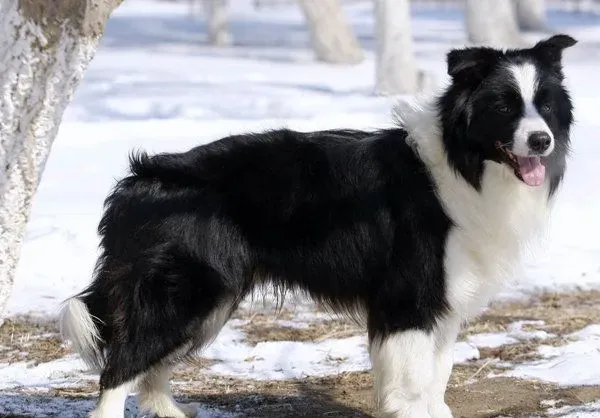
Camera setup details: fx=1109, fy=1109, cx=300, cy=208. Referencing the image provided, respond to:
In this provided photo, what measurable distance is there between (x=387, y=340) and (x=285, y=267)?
59 centimetres

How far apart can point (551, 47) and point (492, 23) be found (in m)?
16.8

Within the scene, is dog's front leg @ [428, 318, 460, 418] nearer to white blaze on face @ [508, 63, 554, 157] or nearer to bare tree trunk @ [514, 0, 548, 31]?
white blaze on face @ [508, 63, 554, 157]

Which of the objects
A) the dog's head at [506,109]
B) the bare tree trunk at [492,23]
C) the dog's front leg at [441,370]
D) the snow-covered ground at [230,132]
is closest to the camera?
the dog's head at [506,109]

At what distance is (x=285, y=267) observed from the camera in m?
5.22

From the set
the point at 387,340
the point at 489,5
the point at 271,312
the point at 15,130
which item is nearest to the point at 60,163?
the point at 271,312

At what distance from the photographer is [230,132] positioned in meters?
10.5

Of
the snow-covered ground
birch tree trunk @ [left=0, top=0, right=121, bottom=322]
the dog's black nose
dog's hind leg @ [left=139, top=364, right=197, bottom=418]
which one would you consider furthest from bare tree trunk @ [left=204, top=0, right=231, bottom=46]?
the dog's black nose

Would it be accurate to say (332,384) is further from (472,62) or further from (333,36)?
(333,36)

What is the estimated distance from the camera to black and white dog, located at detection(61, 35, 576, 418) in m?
5.01

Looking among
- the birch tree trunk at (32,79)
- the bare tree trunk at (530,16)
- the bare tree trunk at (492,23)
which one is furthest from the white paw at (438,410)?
the bare tree trunk at (530,16)

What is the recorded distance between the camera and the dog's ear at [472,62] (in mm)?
5035

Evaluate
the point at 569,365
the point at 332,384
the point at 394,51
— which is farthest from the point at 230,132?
the point at 394,51

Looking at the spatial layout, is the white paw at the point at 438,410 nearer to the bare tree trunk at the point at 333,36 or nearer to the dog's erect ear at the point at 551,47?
the dog's erect ear at the point at 551,47

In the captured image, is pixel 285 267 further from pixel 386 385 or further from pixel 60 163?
pixel 60 163
